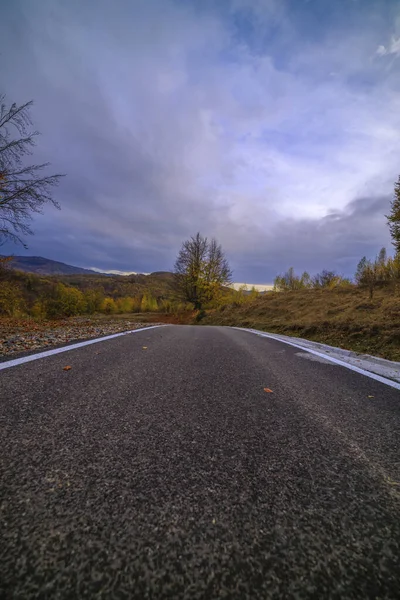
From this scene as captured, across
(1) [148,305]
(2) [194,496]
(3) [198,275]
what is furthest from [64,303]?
(2) [194,496]

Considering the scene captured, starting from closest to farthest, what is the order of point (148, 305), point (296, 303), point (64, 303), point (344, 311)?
point (344, 311)
point (296, 303)
point (64, 303)
point (148, 305)

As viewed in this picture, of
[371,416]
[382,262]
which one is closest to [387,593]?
[371,416]

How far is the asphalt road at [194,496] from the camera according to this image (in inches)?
24.5

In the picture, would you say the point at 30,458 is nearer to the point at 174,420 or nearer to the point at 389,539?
A: the point at 174,420

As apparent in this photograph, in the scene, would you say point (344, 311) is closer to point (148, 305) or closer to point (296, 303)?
point (296, 303)

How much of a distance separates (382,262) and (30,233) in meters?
22.8

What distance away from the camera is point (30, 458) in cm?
108

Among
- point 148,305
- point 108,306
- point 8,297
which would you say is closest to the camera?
point 8,297

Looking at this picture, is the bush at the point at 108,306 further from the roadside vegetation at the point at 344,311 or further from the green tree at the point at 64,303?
the roadside vegetation at the point at 344,311

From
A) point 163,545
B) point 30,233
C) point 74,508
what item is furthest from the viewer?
point 30,233

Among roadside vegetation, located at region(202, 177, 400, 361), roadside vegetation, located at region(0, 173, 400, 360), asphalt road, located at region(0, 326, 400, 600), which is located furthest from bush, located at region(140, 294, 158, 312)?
asphalt road, located at region(0, 326, 400, 600)

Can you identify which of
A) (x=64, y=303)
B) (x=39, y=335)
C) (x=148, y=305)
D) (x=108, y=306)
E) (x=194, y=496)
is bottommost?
(x=108, y=306)

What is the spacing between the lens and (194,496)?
35.7 inches

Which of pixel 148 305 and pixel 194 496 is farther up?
pixel 148 305
